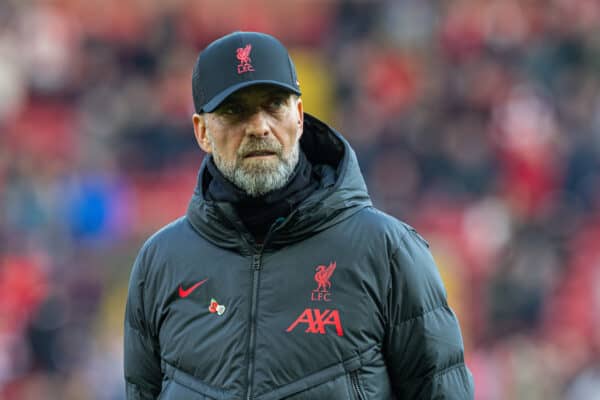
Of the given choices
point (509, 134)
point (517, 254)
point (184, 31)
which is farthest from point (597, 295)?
point (184, 31)

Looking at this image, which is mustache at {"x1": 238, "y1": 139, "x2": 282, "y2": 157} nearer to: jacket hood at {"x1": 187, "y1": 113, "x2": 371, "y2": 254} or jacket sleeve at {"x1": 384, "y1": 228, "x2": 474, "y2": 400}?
jacket hood at {"x1": 187, "y1": 113, "x2": 371, "y2": 254}

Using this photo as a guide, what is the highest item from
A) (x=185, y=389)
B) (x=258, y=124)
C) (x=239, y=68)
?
(x=239, y=68)

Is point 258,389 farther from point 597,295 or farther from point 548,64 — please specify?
point 548,64

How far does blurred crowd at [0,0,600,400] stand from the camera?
1010cm

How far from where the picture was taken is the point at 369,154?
1120cm

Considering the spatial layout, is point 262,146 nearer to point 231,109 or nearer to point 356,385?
Result: point 231,109

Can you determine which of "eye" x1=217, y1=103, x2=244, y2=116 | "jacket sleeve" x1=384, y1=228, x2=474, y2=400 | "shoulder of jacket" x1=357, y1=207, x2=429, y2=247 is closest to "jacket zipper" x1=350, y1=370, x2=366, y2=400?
"jacket sleeve" x1=384, y1=228, x2=474, y2=400

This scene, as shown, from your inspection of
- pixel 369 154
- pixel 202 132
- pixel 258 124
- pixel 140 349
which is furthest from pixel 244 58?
pixel 369 154

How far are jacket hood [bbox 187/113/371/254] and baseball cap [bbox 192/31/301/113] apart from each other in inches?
8.4

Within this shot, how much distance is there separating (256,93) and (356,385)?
74cm

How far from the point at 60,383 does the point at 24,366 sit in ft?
1.14

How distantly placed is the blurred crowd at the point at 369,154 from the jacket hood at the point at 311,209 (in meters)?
6.48

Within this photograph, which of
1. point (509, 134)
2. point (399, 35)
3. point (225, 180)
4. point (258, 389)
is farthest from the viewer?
point (399, 35)

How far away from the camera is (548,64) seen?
12.6 meters
